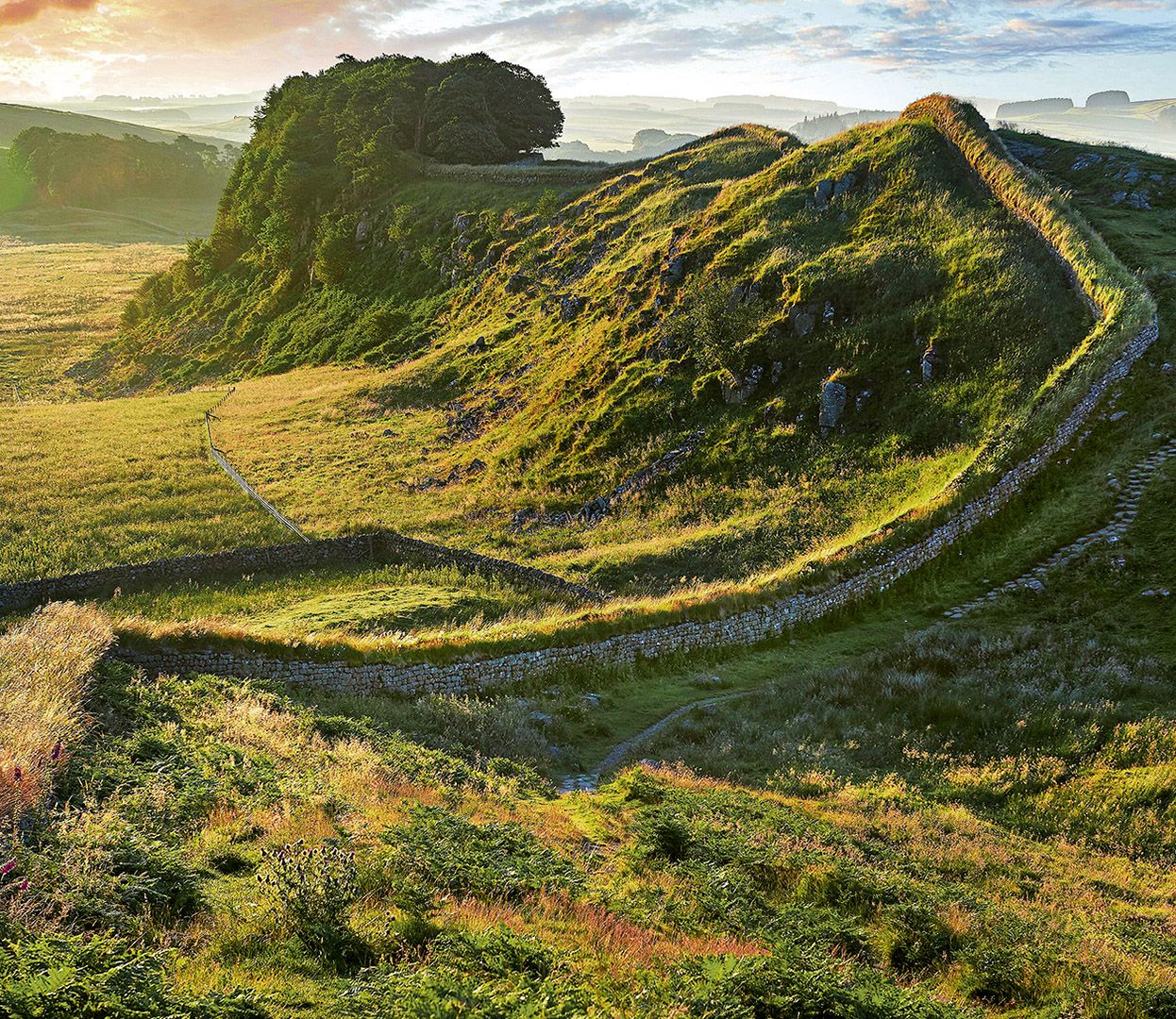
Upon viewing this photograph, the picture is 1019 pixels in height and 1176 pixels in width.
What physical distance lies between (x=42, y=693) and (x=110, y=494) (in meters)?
32.2

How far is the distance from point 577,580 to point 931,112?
36.5m

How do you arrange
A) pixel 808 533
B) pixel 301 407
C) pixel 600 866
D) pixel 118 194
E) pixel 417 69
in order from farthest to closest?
pixel 118 194 → pixel 417 69 → pixel 301 407 → pixel 808 533 → pixel 600 866

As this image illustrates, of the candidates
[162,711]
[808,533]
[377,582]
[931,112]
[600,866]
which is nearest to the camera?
[600,866]

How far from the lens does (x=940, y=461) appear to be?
2639 cm

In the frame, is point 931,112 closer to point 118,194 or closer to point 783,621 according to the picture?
point 783,621

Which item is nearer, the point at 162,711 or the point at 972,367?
the point at 162,711

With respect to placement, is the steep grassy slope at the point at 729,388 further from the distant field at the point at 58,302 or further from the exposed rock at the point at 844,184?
the distant field at the point at 58,302

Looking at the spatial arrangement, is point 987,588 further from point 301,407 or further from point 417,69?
point 417,69

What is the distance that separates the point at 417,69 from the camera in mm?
93000

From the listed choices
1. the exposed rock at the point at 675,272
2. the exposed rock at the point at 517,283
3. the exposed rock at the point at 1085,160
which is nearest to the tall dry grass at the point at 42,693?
the exposed rock at the point at 675,272

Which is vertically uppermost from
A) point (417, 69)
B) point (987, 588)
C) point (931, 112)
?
point (417, 69)

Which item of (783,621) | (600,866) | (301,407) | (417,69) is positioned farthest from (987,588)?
(417,69)

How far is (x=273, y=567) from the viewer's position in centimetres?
3062

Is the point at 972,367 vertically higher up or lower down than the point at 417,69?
lower down
